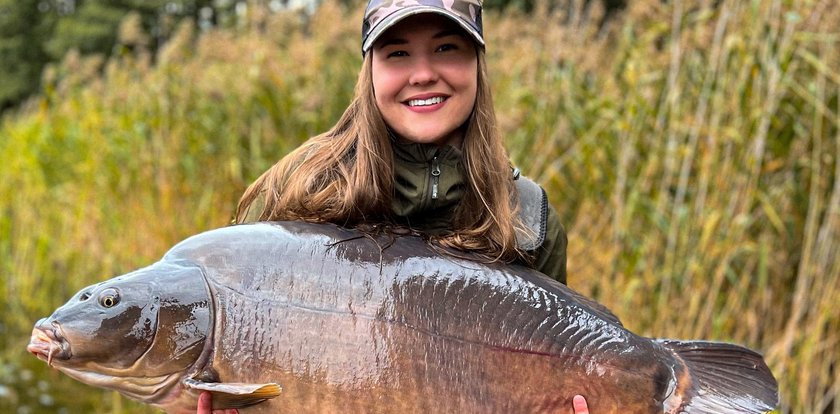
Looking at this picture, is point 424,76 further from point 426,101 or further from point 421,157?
point 421,157

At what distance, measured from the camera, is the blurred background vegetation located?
3.47 meters

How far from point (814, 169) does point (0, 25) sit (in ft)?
98.0

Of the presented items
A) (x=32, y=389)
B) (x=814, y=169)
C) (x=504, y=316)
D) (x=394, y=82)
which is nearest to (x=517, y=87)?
(x=814, y=169)

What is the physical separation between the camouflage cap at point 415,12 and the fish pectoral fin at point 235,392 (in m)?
0.86

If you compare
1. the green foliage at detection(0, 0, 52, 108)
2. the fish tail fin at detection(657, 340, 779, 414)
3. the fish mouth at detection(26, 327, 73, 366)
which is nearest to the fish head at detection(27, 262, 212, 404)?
the fish mouth at detection(26, 327, 73, 366)

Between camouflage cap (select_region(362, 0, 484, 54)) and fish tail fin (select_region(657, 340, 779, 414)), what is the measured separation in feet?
2.88

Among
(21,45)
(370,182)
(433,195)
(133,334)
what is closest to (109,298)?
(133,334)

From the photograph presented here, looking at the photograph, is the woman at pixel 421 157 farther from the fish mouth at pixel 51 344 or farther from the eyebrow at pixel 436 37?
the fish mouth at pixel 51 344

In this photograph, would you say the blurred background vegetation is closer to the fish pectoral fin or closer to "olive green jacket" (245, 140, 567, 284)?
"olive green jacket" (245, 140, 567, 284)

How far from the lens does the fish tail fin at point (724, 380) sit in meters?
1.90

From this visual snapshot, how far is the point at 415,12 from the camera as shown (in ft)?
6.50

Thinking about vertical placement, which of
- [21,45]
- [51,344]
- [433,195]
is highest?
[21,45]

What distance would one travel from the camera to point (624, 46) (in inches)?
160

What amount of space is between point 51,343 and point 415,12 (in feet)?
3.49
